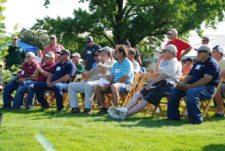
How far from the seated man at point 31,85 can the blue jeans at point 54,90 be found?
A: 0.16 meters

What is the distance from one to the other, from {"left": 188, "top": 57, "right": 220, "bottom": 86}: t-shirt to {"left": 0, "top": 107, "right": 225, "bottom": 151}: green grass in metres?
0.74

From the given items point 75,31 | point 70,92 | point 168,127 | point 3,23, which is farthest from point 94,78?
point 75,31

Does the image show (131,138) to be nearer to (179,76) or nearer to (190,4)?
(179,76)

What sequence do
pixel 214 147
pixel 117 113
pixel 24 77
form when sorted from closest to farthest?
pixel 214 147 < pixel 117 113 < pixel 24 77

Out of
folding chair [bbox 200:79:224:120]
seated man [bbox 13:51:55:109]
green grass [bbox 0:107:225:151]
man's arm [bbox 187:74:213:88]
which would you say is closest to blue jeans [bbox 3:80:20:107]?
seated man [bbox 13:51:55:109]

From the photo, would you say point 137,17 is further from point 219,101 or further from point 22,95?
point 219,101

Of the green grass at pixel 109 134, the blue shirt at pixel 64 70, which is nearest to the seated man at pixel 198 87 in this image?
the green grass at pixel 109 134

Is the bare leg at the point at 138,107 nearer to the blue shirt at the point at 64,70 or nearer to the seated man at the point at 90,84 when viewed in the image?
the seated man at the point at 90,84

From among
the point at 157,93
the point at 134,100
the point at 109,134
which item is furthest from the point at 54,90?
the point at 109,134

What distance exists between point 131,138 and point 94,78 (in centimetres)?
433

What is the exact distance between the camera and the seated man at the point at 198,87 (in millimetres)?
7824

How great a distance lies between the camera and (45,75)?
35.6ft

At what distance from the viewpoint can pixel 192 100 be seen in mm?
7805

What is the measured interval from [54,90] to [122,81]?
63.4 inches
